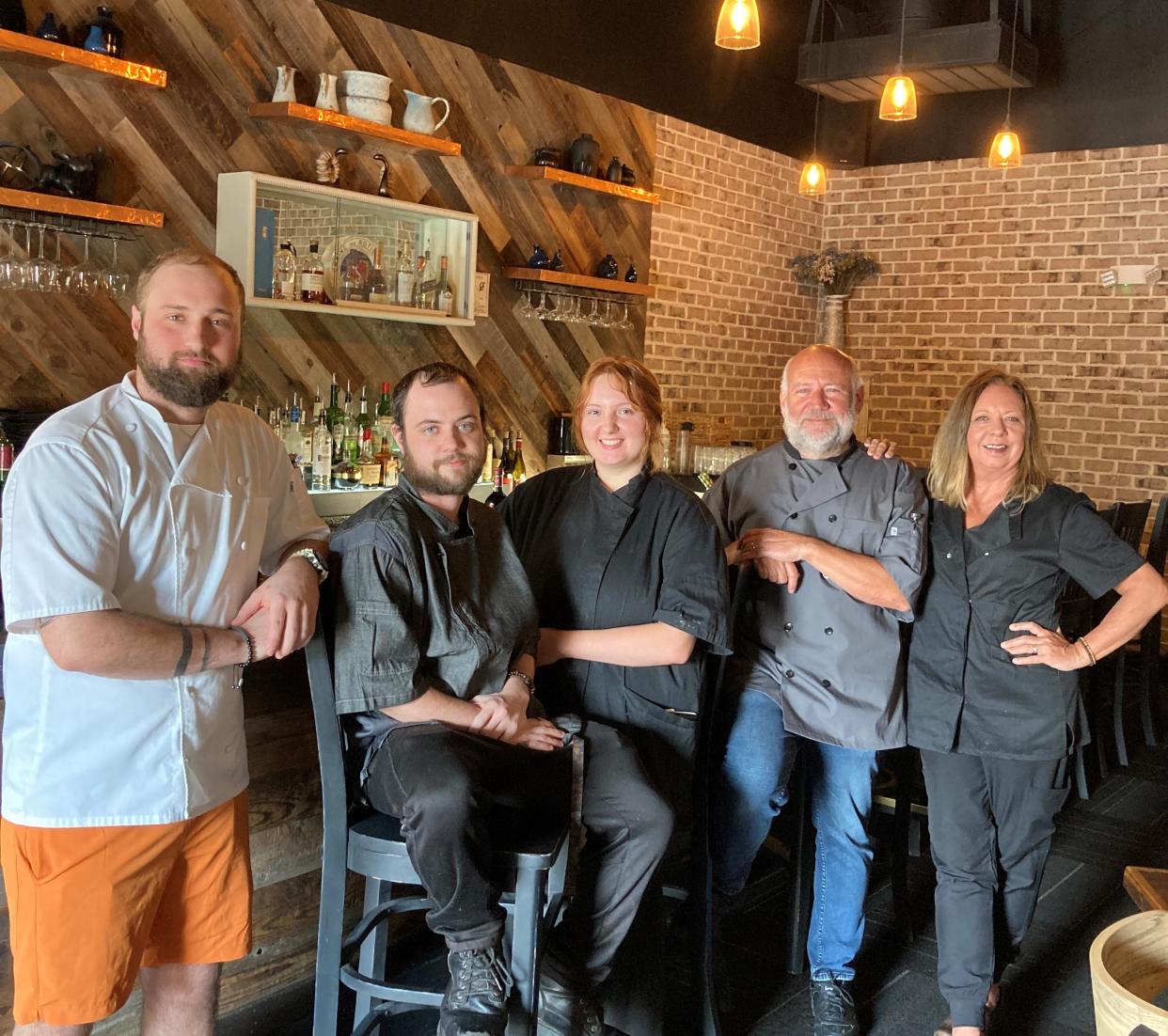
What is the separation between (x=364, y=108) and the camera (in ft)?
16.6

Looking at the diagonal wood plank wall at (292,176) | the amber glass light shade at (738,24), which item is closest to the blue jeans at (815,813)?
the diagonal wood plank wall at (292,176)

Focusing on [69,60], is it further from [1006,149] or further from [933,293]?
[933,293]

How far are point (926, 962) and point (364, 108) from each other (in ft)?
12.9

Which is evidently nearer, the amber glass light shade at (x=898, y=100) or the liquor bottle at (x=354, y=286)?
the liquor bottle at (x=354, y=286)

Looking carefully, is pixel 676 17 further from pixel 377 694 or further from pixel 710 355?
pixel 377 694

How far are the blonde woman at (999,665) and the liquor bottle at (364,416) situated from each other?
3226 mm

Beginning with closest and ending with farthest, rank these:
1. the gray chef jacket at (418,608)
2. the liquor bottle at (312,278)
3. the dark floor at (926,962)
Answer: the gray chef jacket at (418,608) < the dark floor at (926,962) < the liquor bottle at (312,278)

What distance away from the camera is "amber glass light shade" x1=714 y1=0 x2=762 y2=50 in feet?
15.4

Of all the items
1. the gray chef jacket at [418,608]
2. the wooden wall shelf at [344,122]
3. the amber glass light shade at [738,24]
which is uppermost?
the amber glass light shade at [738,24]

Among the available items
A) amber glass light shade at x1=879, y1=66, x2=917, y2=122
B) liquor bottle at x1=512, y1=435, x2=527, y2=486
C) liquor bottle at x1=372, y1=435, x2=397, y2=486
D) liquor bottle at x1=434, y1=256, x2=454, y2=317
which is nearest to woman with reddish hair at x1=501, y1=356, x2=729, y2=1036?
liquor bottle at x1=372, y1=435, x2=397, y2=486

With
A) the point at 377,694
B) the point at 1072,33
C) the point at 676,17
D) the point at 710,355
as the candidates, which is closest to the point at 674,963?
the point at 377,694

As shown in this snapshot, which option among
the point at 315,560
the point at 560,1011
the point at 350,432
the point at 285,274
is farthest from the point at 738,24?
the point at 560,1011

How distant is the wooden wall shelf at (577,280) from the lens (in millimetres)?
6078

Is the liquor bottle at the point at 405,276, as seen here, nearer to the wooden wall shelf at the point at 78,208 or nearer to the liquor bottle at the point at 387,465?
the liquor bottle at the point at 387,465
